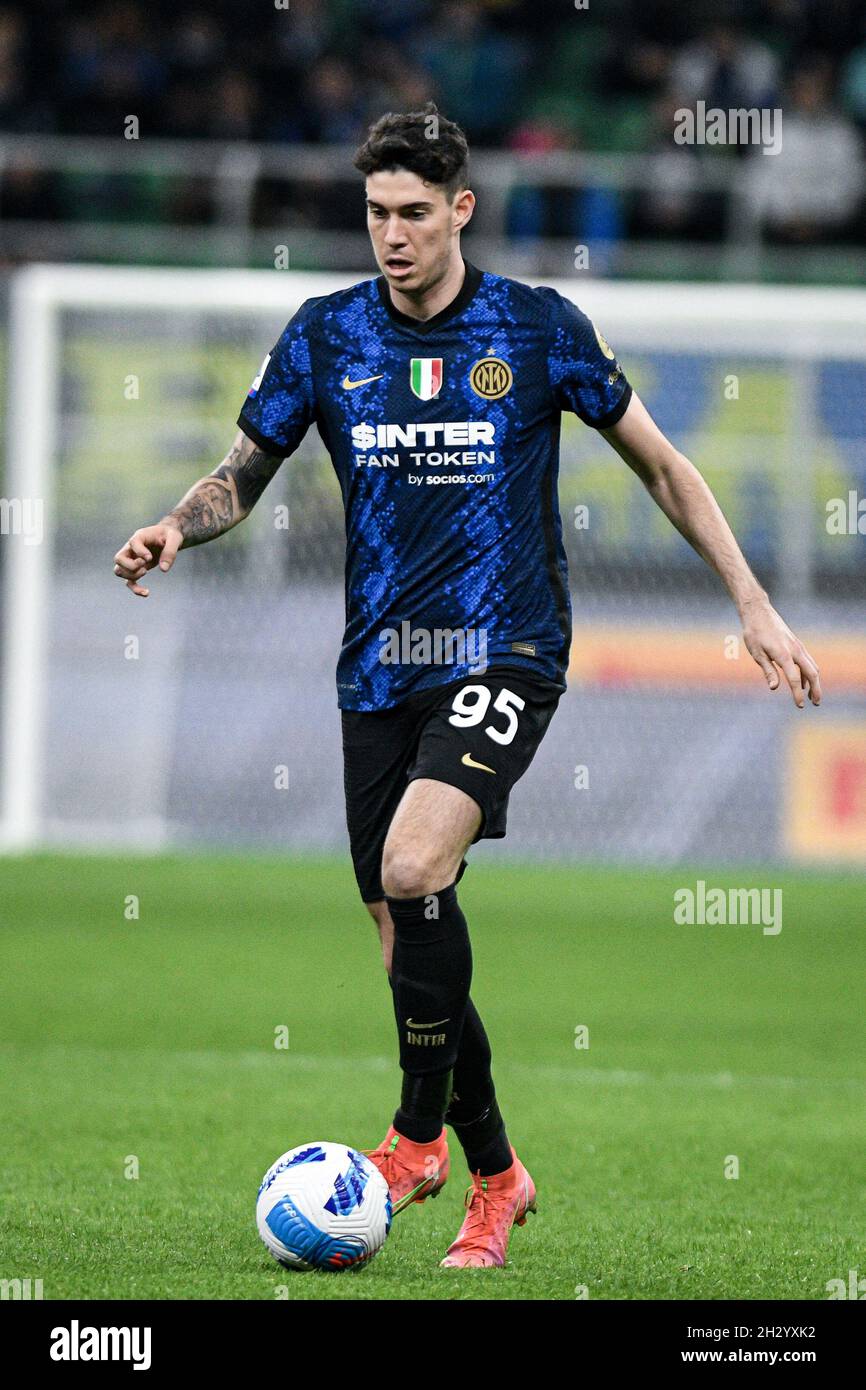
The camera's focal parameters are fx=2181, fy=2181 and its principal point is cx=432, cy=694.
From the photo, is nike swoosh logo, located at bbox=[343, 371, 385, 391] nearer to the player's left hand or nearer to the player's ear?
the player's ear

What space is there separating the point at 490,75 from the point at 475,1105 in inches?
632

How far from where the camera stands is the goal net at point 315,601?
15125 mm

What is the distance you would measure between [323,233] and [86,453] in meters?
2.68

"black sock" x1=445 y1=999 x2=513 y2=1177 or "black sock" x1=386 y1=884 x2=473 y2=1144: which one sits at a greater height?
"black sock" x1=386 y1=884 x2=473 y2=1144

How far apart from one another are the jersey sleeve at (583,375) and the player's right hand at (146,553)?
0.99m

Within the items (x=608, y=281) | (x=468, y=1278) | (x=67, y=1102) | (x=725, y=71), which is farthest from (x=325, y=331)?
(x=725, y=71)

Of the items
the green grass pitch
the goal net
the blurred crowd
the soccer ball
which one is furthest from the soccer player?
the blurred crowd

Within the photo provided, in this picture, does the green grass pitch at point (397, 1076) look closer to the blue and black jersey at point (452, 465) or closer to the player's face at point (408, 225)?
the blue and black jersey at point (452, 465)

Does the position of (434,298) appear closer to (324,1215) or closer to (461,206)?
(461,206)

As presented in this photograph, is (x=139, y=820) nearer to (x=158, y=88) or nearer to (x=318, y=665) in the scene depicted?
(x=318, y=665)

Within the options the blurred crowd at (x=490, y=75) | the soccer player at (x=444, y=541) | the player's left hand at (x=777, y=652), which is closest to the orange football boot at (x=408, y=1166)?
the soccer player at (x=444, y=541)

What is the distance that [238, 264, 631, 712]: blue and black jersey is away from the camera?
16.8ft

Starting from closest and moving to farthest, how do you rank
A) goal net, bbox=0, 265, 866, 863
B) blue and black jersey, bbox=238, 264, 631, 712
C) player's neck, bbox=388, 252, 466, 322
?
blue and black jersey, bbox=238, 264, 631, 712 → player's neck, bbox=388, 252, 466, 322 → goal net, bbox=0, 265, 866, 863

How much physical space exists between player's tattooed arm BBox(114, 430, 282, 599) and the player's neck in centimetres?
51
